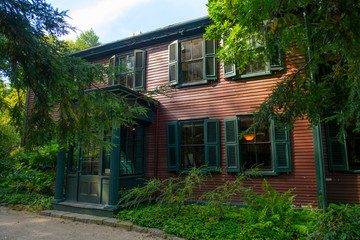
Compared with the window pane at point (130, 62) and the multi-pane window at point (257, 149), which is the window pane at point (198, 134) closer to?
the multi-pane window at point (257, 149)

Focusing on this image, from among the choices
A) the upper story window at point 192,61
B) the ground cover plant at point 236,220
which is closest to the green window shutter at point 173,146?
the upper story window at point 192,61

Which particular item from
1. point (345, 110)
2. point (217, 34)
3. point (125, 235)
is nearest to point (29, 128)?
point (125, 235)

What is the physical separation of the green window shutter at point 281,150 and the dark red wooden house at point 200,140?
0.03 m

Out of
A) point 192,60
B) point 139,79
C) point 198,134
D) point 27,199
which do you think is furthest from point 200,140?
point 27,199

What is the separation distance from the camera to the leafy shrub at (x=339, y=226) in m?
3.86

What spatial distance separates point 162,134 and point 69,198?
359cm

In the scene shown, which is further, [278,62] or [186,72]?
[186,72]

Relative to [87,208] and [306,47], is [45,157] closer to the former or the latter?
[87,208]

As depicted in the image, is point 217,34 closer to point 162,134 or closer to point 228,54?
point 228,54

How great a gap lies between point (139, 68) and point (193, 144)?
365 cm

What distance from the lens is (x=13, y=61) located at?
13.7 ft

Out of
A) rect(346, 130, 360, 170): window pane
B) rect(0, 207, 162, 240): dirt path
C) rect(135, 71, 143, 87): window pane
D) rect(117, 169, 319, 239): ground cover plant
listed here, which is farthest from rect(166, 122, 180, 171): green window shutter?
rect(346, 130, 360, 170): window pane

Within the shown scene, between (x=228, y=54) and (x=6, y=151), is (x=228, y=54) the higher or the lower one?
the higher one

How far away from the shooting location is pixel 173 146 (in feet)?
25.6
